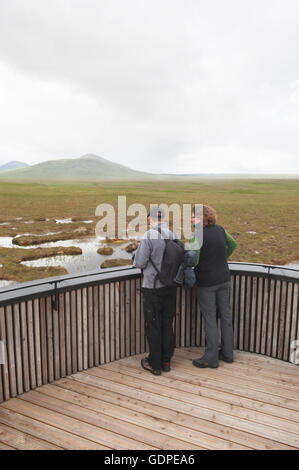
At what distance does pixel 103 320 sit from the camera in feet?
13.2

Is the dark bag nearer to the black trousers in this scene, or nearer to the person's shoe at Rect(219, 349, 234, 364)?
the black trousers

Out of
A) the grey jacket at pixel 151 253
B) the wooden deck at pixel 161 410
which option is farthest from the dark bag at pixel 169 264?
the wooden deck at pixel 161 410

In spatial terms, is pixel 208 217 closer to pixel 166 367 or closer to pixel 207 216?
pixel 207 216

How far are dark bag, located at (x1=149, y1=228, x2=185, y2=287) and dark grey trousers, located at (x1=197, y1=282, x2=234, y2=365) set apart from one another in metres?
0.45

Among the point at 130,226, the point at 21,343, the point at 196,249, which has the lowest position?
the point at 130,226

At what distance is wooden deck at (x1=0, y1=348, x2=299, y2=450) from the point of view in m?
2.87

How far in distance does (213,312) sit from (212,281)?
40cm

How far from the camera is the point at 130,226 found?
98.2ft

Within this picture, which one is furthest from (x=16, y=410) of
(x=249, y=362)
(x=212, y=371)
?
(x=249, y=362)

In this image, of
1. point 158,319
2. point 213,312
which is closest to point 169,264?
point 158,319

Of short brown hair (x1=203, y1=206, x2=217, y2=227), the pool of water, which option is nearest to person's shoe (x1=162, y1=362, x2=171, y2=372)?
short brown hair (x1=203, y1=206, x2=217, y2=227)
